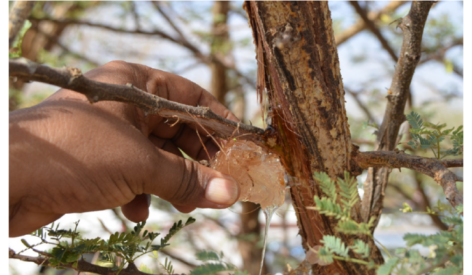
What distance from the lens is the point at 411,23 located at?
0.86m

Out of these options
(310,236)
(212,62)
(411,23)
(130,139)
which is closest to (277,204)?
(310,236)

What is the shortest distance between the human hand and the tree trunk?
16cm

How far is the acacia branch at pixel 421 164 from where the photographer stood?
0.57 m

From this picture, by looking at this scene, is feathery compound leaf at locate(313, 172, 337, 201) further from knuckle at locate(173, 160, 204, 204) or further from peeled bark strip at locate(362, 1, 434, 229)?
peeled bark strip at locate(362, 1, 434, 229)

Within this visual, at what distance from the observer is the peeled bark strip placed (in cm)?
86

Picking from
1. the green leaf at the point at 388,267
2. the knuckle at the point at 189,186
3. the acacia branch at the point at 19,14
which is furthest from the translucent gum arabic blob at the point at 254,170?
the acacia branch at the point at 19,14

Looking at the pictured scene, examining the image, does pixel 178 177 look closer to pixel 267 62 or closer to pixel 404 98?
pixel 267 62

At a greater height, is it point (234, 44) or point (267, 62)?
point (234, 44)

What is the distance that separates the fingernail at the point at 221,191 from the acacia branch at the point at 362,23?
5.71 ft

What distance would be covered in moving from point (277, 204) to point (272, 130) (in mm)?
186

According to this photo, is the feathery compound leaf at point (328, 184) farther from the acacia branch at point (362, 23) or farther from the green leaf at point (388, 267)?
the acacia branch at point (362, 23)

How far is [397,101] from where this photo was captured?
3.17 ft

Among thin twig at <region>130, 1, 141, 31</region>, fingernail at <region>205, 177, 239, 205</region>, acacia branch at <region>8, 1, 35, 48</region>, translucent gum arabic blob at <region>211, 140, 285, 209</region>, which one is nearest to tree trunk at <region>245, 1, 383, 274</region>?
translucent gum arabic blob at <region>211, 140, 285, 209</region>

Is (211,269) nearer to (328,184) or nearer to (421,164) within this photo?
(328,184)
